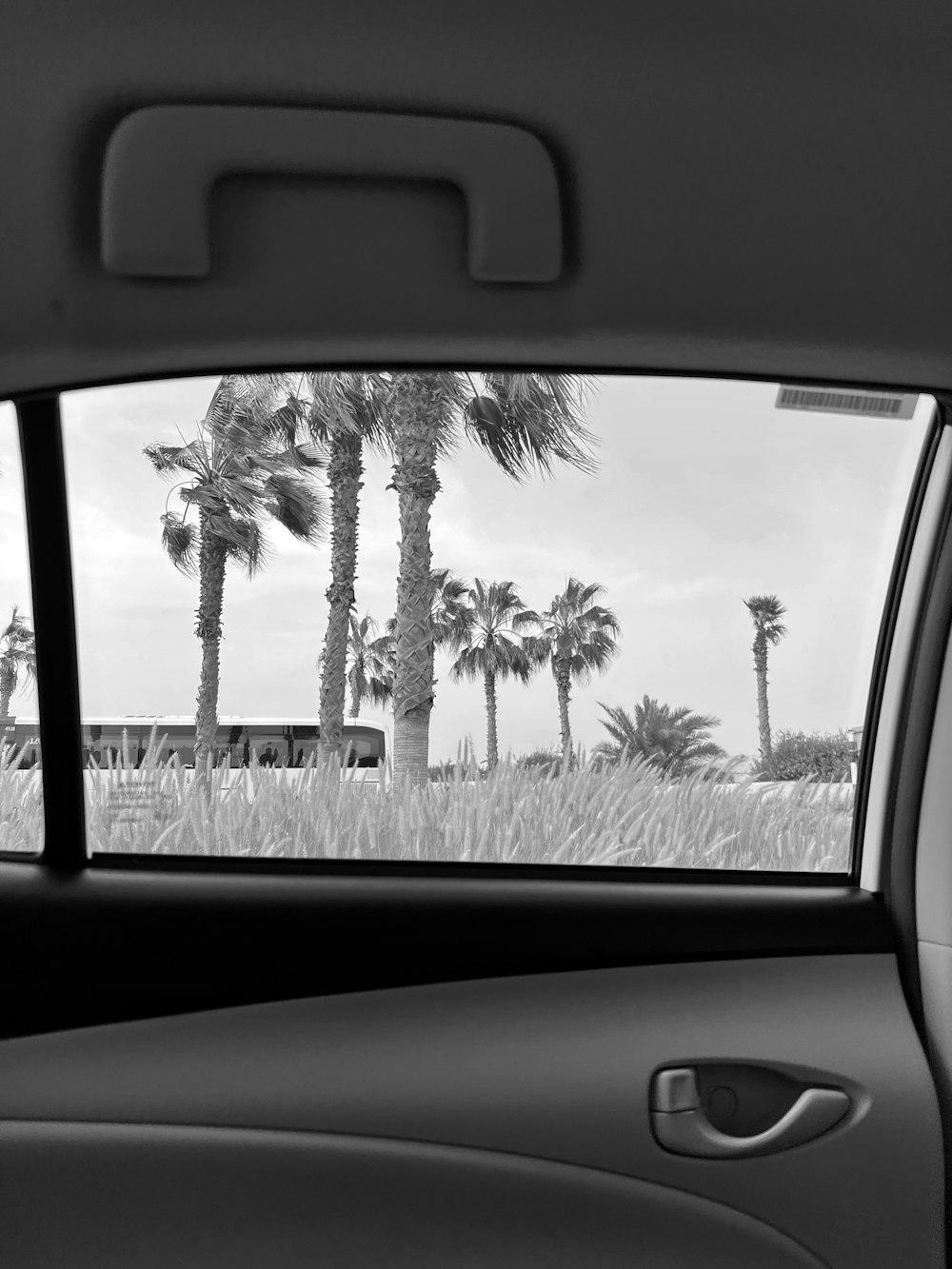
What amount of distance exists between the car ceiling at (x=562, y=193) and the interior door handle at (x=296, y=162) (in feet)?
0.06

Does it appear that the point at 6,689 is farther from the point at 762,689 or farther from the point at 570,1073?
the point at 762,689

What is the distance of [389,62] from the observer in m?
1.14

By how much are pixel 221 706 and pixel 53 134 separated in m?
1.44

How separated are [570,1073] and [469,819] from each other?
65 centimetres

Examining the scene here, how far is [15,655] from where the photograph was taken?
2.01m

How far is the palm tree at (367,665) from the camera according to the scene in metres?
2.41

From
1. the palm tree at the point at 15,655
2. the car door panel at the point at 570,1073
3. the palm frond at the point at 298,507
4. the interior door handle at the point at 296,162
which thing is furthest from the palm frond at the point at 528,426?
the car door panel at the point at 570,1073

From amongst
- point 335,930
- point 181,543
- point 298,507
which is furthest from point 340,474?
point 335,930

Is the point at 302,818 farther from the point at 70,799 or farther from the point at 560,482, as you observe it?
the point at 560,482

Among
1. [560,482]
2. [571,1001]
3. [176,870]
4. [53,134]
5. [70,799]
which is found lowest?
[571,1001]

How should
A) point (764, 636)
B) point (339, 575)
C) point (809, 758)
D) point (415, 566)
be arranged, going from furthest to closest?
point (415, 566)
point (339, 575)
point (764, 636)
point (809, 758)

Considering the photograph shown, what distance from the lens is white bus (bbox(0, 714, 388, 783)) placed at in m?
2.03

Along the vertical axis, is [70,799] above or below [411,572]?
below

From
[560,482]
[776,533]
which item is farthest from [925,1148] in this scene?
[560,482]
